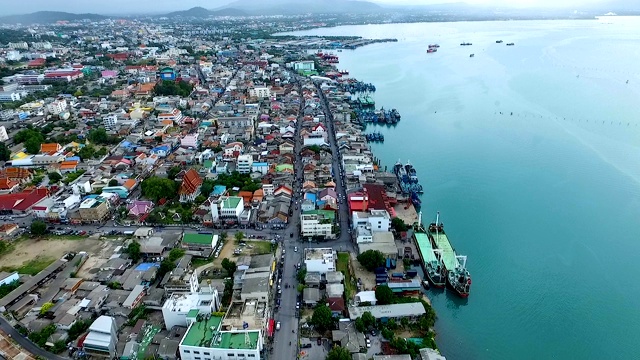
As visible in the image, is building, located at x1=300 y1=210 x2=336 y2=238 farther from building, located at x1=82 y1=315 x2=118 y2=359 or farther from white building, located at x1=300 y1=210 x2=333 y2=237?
building, located at x1=82 y1=315 x2=118 y2=359

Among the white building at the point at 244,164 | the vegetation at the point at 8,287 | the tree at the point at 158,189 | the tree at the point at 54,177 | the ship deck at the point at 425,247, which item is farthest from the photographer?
the white building at the point at 244,164

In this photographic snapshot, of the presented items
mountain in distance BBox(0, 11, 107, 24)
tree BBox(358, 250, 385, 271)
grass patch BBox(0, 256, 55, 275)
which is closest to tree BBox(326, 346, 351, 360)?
tree BBox(358, 250, 385, 271)

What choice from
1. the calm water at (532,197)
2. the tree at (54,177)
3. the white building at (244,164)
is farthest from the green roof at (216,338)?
the tree at (54,177)

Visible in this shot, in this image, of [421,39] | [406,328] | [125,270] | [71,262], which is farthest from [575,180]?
[421,39]

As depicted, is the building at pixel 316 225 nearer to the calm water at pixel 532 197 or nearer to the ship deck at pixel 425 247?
the ship deck at pixel 425 247

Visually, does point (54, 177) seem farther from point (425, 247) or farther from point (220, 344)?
point (425, 247)

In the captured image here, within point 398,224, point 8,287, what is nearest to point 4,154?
point 8,287
